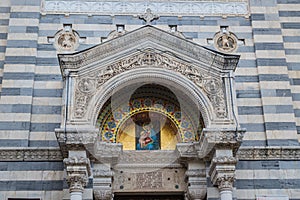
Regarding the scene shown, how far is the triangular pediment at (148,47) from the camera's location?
40.3 ft

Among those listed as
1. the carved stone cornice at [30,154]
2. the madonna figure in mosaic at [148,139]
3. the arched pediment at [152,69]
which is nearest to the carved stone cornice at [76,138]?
the arched pediment at [152,69]

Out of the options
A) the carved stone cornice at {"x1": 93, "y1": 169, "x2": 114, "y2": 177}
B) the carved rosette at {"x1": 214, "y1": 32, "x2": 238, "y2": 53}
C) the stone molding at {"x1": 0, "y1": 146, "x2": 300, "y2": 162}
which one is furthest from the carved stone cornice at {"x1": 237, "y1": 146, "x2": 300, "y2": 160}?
the carved stone cornice at {"x1": 93, "y1": 169, "x2": 114, "y2": 177}

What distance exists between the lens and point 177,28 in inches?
568

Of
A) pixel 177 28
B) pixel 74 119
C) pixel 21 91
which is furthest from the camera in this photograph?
pixel 177 28

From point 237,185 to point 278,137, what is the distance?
Result: 164 cm

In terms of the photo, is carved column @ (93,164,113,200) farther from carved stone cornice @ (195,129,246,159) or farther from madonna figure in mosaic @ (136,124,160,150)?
carved stone cornice @ (195,129,246,159)

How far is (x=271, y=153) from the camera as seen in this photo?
12.8m

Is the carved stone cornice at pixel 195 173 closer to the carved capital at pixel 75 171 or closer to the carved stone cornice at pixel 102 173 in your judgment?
the carved stone cornice at pixel 102 173

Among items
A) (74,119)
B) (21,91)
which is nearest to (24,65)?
(21,91)

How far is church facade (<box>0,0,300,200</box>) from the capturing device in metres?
12.0

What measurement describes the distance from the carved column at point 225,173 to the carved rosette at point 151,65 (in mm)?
985

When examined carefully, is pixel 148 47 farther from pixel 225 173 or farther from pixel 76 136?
pixel 225 173

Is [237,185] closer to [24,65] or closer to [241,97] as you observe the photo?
[241,97]

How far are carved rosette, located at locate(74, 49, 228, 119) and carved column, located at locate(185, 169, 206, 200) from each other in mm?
1572
